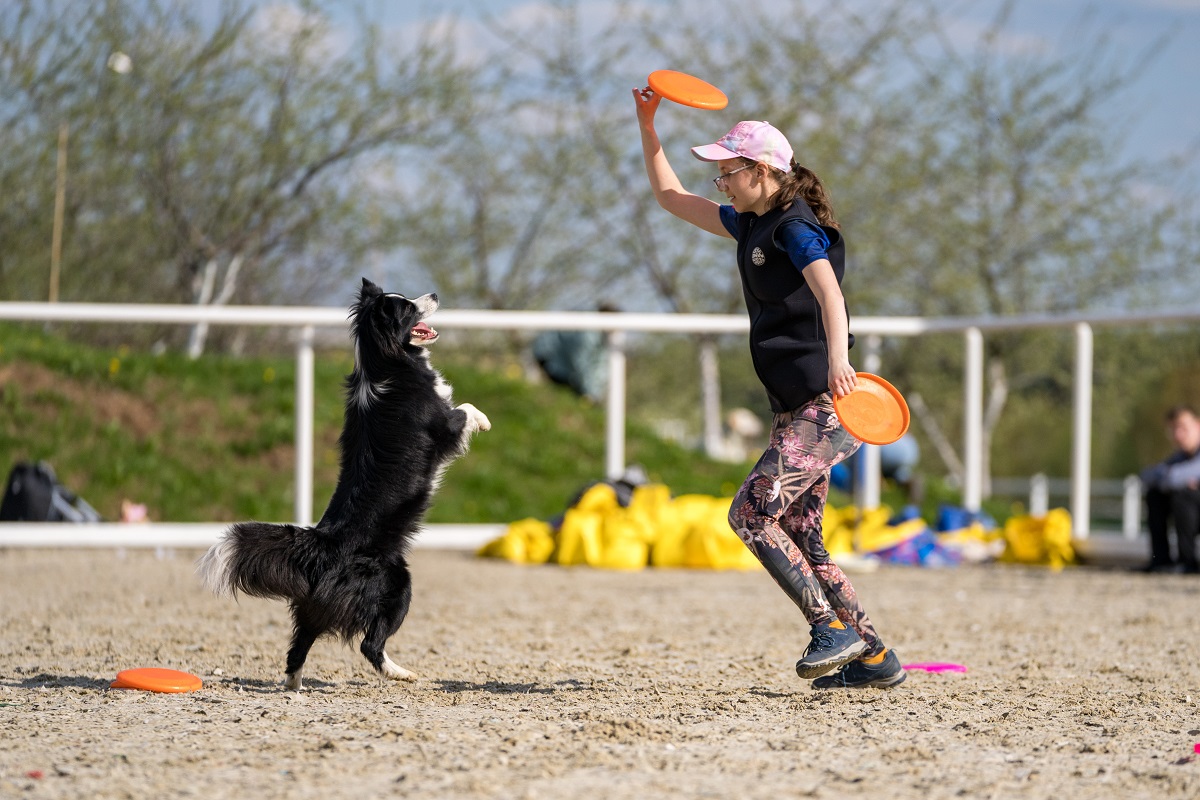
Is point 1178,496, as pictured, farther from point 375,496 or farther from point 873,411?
point 375,496

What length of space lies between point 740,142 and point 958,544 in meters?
6.03

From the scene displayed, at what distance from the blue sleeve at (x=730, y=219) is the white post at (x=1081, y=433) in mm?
5450

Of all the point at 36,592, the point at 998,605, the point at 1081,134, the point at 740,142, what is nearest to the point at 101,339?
the point at 36,592

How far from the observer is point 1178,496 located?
8406 mm

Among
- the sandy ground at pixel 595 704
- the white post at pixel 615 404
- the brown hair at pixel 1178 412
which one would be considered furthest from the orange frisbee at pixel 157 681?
the brown hair at pixel 1178 412

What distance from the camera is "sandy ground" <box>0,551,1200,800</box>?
3.07 meters

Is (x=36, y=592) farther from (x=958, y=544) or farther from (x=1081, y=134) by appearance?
(x=1081, y=134)

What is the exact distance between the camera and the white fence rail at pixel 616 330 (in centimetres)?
880

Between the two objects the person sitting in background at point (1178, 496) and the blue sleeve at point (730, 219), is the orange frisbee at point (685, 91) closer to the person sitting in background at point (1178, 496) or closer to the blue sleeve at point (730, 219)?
the blue sleeve at point (730, 219)

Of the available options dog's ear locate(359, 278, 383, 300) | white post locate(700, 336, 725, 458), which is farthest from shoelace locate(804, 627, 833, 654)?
white post locate(700, 336, 725, 458)

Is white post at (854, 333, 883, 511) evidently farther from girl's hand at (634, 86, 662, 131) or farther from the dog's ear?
the dog's ear

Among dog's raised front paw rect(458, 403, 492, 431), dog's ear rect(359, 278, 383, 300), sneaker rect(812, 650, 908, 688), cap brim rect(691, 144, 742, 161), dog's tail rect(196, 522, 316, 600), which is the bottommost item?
sneaker rect(812, 650, 908, 688)

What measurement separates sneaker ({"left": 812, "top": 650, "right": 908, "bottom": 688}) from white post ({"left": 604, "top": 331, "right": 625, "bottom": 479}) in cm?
533

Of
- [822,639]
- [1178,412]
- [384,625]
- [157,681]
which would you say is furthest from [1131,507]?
[157,681]
